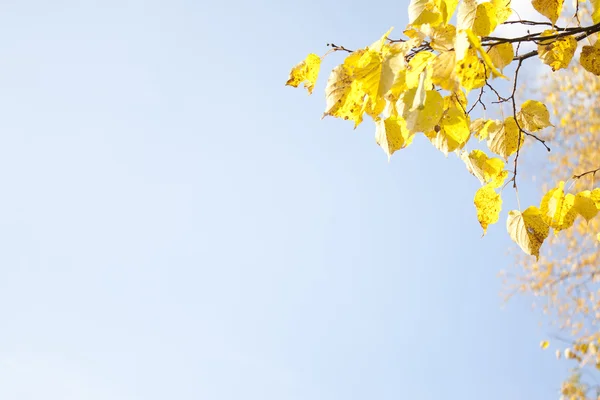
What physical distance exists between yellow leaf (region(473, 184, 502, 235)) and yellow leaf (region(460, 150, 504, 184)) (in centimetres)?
3

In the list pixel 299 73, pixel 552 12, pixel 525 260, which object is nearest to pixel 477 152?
pixel 552 12

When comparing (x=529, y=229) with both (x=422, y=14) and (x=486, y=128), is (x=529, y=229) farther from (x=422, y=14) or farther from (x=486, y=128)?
(x=422, y=14)

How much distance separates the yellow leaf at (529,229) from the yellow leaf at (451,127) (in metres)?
0.21

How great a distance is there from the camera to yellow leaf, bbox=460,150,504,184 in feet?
3.09

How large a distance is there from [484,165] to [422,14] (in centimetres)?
35

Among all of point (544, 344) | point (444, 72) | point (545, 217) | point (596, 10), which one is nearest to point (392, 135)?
point (444, 72)

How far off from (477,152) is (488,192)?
0.08 metres

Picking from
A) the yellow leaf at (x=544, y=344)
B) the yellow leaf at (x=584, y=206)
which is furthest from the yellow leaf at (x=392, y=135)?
the yellow leaf at (x=544, y=344)

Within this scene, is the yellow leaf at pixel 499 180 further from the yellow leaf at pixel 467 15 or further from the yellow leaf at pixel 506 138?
the yellow leaf at pixel 467 15

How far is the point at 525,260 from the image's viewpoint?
18.7ft

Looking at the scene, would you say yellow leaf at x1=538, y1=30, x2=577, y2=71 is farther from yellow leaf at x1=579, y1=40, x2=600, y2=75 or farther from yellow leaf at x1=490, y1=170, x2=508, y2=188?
yellow leaf at x1=490, y1=170, x2=508, y2=188

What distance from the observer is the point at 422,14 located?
0.72 metres

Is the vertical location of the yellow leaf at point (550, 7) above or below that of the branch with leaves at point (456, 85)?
above

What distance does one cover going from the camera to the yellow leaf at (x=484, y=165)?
0.94 metres
